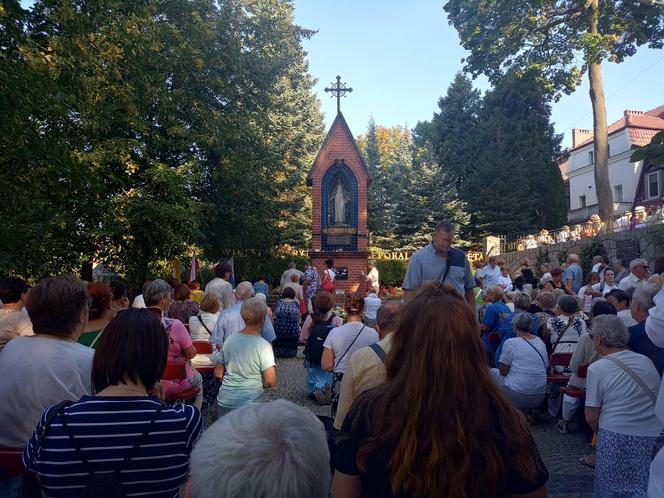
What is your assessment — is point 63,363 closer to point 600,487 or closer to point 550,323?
point 600,487

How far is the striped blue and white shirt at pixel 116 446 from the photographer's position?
219cm

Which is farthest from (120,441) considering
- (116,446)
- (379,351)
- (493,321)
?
(493,321)

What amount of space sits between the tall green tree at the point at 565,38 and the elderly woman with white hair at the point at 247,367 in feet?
79.2

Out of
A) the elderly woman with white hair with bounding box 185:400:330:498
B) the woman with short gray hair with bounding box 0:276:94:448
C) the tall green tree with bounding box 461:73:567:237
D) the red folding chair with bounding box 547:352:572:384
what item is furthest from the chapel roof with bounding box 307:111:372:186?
the elderly woman with white hair with bounding box 185:400:330:498

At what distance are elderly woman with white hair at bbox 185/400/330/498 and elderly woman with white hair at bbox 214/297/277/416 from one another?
316 centimetres

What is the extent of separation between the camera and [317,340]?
8.12 metres

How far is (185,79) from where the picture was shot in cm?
1894

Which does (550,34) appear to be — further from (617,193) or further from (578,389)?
(578,389)

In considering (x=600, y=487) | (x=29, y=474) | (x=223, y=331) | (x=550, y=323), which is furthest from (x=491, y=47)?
(x=29, y=474)

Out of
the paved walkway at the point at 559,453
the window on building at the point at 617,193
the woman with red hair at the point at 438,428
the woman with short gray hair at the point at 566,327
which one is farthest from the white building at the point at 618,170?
the woman with red hair at the point at 438,428

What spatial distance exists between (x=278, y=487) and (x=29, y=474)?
5.99ft

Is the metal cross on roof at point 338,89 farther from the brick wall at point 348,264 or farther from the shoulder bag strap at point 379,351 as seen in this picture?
the shoulder bag strap at point 379,351

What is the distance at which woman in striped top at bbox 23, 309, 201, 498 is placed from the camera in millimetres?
2191

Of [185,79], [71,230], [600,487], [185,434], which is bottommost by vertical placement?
[600,487]
